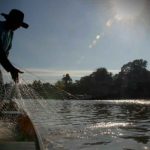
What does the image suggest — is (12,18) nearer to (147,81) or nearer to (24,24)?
(24,24)

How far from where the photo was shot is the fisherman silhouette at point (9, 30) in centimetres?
730

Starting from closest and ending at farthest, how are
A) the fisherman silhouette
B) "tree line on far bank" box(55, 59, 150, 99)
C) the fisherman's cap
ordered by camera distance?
the fisherman silhouette, the fisherman's cap, "tree line on far bank" box(55, 59, 150, 99)

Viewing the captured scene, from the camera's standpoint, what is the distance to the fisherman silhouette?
23.9ft

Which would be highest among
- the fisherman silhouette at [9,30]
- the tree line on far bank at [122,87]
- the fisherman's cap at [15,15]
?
the tree line on far bank at [122,87]

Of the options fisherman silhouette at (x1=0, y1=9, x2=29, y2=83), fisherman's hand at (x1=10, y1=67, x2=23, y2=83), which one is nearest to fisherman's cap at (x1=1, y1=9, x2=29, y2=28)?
fisherman silhouette at (x1=0, y1=9, x2=29, y2=83)

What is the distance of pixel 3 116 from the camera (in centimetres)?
1102

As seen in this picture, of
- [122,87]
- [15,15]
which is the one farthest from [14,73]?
[122,87]

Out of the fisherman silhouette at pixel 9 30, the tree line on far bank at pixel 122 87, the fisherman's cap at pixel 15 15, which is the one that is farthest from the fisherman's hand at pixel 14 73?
the tree line on far bank at pixel 122 87

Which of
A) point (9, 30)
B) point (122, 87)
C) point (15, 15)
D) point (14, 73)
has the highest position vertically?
point (122, 87)

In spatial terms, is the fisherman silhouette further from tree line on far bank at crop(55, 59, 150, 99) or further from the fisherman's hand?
tree line on far bank at crop(55, 59, 150, 99)

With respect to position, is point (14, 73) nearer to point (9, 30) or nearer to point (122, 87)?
point (9, 30)

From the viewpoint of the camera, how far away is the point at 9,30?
8078mm

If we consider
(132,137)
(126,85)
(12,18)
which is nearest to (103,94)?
(126,85)

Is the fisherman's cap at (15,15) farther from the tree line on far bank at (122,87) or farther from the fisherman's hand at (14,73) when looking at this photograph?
the tree line on far bank at (122,87)
